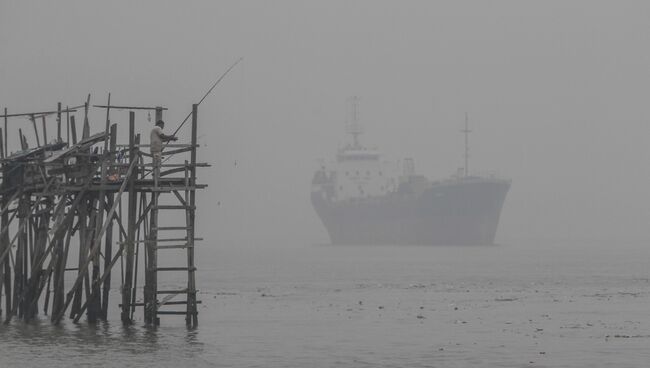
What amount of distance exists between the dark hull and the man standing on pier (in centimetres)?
14596

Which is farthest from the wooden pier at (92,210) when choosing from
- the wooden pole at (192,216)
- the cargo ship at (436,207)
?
the cargo ship at (436,207)

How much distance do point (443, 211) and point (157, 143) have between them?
15417 cm

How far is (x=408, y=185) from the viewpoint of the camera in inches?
7431

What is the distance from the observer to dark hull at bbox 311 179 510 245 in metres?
176

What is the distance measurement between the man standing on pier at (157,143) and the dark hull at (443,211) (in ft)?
479

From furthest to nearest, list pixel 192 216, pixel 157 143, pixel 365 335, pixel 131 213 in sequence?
pixel 365 335, pixel 157 143, pixel 131 213, pixel 192 216

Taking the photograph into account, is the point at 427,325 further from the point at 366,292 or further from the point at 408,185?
the point at 408,185

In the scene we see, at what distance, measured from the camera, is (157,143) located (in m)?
28.0

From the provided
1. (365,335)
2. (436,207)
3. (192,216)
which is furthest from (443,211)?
(192,216)

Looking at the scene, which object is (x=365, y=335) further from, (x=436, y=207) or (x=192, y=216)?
(x=436, y=207)

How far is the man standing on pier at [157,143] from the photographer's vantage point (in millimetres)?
27734

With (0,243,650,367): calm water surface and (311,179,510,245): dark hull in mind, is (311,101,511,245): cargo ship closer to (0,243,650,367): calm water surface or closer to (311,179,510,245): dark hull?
(311,179,510,245): dark hull

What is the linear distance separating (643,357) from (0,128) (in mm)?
18200

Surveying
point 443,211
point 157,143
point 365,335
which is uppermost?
point 443,211
